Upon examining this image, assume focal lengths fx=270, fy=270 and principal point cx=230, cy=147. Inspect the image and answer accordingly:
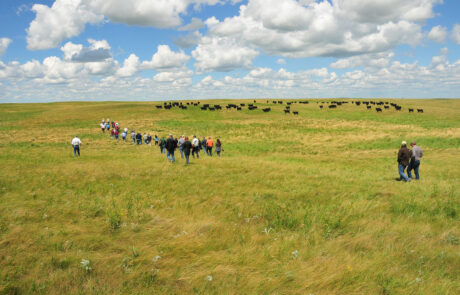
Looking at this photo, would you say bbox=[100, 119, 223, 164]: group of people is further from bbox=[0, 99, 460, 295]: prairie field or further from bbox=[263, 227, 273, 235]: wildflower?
bbox=[263, 227, 273, 235]: wildflower

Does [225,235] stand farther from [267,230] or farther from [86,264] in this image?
[86,264]

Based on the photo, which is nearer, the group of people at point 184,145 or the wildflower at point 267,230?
the wildflower at point 267,230

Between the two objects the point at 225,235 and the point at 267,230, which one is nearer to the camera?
the point at 225,235

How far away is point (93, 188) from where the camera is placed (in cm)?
1126

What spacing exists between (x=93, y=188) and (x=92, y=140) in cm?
2893

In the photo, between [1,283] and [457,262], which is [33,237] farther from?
[457,262]

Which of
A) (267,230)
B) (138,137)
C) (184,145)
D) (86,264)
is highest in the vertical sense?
(184,145)

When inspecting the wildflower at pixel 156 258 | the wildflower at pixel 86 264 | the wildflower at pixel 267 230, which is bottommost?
the wildflower at pixel 267 230

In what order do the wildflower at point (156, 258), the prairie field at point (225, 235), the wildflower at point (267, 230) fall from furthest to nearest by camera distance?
the wildflower at point (267, 230), the wildflower at point (156, 258), the prairie field at point (225, 235)

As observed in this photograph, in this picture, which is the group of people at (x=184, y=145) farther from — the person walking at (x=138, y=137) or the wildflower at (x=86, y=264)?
the wildflower at (x=86, y=264)

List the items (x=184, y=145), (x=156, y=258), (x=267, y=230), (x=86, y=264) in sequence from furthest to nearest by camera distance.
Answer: (x=184, y=145) < (x=267, y=230) < (x=156, y=258) < (x=86, y=264)

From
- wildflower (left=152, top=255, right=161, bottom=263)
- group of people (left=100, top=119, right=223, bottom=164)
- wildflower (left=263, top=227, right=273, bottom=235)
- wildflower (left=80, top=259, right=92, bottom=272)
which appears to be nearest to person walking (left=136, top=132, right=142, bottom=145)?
group of people (left=100, top=119, right=223, bottom=164)

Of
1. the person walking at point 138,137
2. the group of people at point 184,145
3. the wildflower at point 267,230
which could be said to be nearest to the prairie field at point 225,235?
the wildflower at point 267,230

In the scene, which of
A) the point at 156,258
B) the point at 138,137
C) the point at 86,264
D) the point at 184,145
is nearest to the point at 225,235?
the point at 156,258
